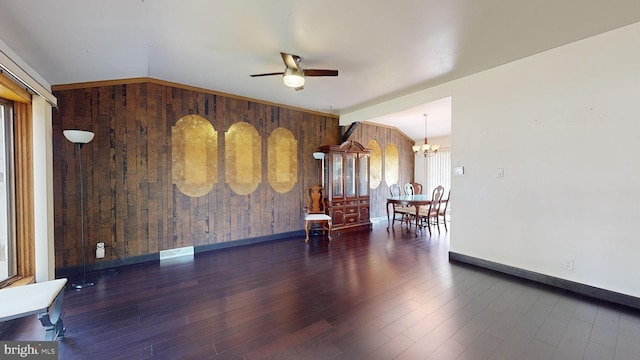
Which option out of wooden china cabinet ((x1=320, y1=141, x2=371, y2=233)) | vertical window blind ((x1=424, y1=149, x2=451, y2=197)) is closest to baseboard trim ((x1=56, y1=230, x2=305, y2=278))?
wooden china cabinet ((x1=320, y1=141, x2=371, y2=233))

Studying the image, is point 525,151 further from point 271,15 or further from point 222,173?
point 222,173

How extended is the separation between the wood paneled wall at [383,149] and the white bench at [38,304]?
547cm

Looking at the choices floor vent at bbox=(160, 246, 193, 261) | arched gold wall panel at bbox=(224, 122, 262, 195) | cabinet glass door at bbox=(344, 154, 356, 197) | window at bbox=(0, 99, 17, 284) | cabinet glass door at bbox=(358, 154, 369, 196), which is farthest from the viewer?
cabinet glass door at bbox=(358, 154, 369, 196)

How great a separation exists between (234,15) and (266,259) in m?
3.07

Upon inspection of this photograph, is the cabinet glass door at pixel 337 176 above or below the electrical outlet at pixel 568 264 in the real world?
above

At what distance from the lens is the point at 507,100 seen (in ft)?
10.0

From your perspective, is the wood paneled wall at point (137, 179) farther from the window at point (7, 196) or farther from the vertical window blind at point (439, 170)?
the vertical window blind at point (439, 170)

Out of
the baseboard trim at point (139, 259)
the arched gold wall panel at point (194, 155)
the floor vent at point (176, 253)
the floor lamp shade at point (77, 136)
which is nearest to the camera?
the floor lamp shade at point (77, 136)

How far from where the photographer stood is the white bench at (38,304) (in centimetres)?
157

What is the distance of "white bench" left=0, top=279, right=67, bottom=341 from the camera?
1571 mm

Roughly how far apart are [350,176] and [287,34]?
11.9 ft

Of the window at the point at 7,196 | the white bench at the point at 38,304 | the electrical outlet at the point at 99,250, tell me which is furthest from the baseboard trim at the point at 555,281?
the window at the point at 7,196

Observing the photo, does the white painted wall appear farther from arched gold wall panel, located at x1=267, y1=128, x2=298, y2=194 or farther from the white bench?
A: the white bench

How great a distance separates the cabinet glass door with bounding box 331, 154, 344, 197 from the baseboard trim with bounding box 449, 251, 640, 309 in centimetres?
247
